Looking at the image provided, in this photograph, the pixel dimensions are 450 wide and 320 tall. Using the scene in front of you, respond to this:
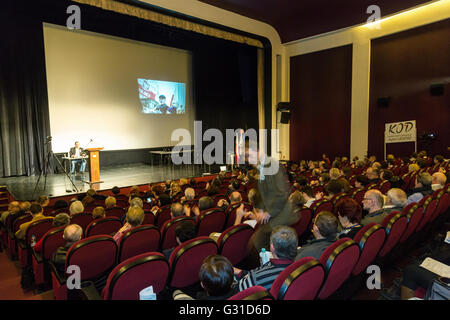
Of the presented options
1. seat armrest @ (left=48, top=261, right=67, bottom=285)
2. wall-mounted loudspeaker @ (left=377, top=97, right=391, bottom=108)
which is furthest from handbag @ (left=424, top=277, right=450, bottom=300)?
wall-mounted loudspeaker @ (left=377, top=97, right=391, bottom=108)

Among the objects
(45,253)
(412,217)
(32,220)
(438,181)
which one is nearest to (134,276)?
(45,253)

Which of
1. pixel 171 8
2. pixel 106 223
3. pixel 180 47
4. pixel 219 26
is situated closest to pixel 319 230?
pixel 106 223

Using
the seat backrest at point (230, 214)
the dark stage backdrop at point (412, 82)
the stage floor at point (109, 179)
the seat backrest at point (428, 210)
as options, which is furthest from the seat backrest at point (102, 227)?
the dark stage backdrop at point (412, 82)

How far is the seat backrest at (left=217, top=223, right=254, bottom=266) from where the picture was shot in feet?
7.76

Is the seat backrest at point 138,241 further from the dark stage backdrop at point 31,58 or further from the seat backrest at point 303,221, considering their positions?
the dark stage backdrop at point 31,58

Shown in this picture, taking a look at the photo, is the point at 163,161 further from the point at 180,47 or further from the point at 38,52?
the point at 38,52

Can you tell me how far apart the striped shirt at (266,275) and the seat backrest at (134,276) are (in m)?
0.52

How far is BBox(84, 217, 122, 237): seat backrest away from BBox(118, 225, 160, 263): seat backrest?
0.70 m

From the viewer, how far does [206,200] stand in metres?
3.61

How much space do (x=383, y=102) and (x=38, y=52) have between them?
12263mm

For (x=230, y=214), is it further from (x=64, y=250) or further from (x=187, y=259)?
(x=64, y=250)

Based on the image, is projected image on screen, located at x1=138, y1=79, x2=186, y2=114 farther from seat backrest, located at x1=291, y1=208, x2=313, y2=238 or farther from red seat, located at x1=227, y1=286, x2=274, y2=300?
red seat, located at x1=227, y1=286, x2=274, y2=300

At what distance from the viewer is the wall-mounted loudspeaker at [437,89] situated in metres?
9.59

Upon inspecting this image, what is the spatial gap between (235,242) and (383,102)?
10.7m
